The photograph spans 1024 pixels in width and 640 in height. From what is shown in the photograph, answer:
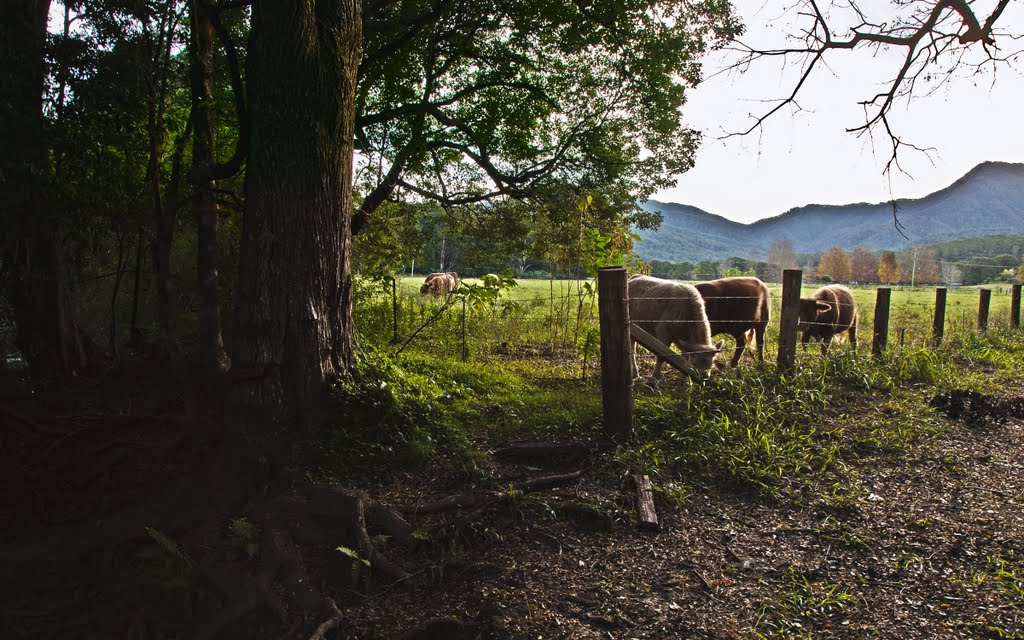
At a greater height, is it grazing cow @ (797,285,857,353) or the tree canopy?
the tree canopy

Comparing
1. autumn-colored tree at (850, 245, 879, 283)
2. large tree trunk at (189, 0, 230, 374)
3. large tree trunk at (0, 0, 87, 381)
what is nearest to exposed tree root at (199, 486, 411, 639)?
large tree trunk at (189, 0, 230, 374)

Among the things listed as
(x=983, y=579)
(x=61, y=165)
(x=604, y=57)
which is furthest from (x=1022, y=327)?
(x=61, y=165)

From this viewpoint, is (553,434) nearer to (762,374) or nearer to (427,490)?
(427,490)

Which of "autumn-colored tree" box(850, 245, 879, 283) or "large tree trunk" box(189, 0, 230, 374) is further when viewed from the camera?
"autumn-colored tree" box(850, 245, 879, 283)

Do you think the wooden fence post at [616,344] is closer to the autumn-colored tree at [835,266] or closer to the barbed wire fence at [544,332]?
the barbed wire fence at [544,332]

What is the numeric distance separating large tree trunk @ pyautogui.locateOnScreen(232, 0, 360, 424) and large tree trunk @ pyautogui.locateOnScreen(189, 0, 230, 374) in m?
0.50

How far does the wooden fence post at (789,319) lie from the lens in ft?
21.4

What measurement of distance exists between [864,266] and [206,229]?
6178 cm

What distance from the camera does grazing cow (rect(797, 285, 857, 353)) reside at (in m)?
10.2

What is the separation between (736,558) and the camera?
356 cm

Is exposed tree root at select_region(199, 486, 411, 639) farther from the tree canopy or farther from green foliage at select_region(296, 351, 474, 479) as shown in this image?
the tree canopy

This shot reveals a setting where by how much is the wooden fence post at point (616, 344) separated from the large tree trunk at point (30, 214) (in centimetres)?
570

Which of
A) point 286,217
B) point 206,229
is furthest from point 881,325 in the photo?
point 206,229

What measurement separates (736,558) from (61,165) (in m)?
7.35
